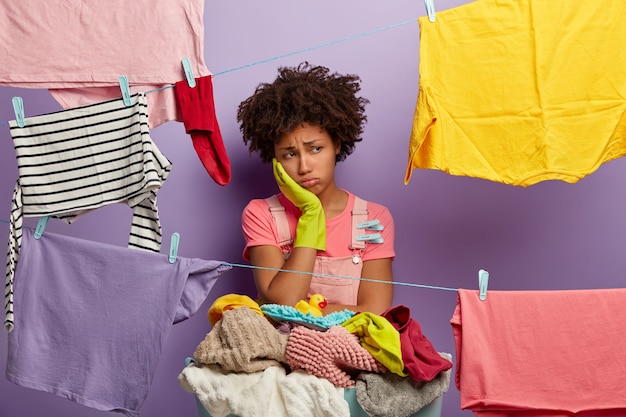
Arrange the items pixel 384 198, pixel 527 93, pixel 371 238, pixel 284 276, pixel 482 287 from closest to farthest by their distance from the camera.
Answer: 1. pixel 482 287
2. pixel 527 93
3. pixel 284 276
4. pixel 371 238
5. pixel 384 198

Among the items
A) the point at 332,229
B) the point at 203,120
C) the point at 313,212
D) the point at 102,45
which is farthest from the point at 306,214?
the point at 102,45

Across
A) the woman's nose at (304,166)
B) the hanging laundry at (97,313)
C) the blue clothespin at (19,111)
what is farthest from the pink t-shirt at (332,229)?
the blue clothespin at (19,111)

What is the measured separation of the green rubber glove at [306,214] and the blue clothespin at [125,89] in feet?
1.34

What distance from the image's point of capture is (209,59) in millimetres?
2430

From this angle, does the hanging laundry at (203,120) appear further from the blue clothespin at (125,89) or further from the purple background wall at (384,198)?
the purple background wall at (384,198)

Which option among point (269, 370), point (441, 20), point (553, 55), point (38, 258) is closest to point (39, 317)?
point (38, 258)

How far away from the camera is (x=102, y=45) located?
75.0 inches

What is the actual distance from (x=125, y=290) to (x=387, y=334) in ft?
1.83

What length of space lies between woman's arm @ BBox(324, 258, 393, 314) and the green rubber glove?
0.13 m

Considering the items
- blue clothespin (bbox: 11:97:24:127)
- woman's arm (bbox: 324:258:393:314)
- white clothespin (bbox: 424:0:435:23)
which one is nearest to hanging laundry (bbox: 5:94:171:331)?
blue clothespin (bbox: 11:97:24:127)

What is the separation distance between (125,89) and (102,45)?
13cm

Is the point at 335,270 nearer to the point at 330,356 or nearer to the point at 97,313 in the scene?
the point at 330,356

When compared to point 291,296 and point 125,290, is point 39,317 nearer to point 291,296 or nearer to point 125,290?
point 125,290

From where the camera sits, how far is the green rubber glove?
2.05m
